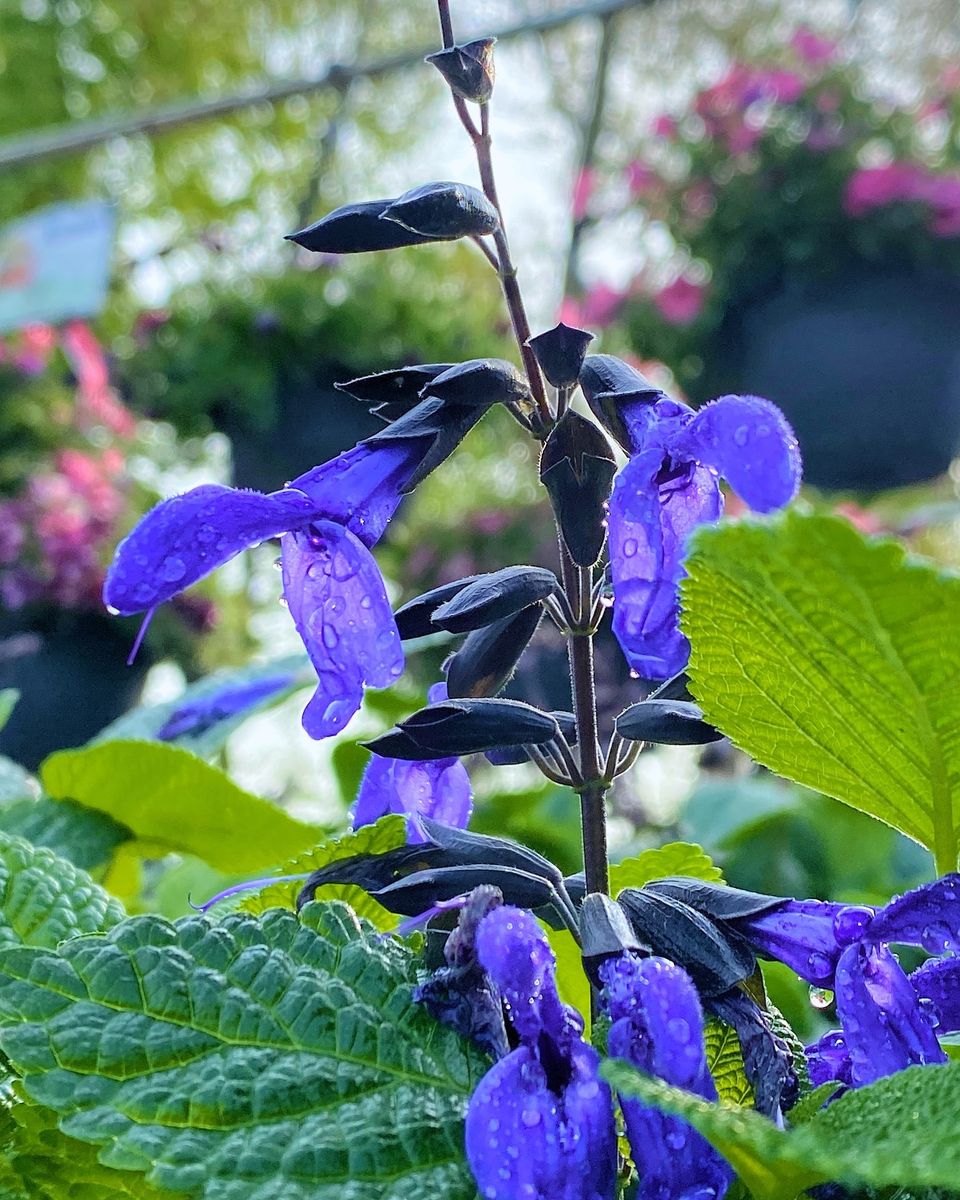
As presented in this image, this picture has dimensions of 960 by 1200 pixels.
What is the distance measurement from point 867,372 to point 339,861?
5.29 feet

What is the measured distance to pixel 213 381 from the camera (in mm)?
2309

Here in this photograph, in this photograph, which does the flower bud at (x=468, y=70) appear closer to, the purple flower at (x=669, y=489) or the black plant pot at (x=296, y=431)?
the purple flower at (x=669, y=489)

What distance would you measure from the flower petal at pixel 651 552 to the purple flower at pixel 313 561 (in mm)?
71

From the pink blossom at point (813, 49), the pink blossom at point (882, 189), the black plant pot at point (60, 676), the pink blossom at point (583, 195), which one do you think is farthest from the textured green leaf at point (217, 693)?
the pink blossom at point (583, 195)

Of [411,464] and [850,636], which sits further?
[411,464]

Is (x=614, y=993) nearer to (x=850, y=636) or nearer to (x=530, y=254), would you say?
(x=850, y=636)

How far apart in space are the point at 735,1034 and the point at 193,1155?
164 millimetres

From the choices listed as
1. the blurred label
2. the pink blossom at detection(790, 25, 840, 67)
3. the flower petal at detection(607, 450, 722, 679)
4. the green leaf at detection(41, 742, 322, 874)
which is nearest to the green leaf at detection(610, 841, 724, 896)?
the flower petal at detection(607, 450, 722, 679)

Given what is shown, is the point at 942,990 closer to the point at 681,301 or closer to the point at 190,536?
the point at 190,536

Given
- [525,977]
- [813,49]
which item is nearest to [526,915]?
[525,977]

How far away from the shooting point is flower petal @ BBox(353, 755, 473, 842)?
48 centimetres

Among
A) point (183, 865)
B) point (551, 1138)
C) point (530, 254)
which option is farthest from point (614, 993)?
point (530, 254)

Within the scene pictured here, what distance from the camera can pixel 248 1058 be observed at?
1.10 ft

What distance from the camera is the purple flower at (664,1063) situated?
0.32 m
